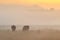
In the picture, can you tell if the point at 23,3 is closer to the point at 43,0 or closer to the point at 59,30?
the point at 43,0

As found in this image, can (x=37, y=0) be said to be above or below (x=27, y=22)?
above

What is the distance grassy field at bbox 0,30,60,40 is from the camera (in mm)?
678

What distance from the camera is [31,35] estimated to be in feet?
2.26

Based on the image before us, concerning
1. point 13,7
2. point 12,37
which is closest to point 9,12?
point 13,7

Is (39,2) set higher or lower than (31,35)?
higher

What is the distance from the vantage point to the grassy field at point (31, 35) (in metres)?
0.68

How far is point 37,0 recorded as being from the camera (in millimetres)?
712

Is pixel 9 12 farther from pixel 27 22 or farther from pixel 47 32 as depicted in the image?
pixel 47 32

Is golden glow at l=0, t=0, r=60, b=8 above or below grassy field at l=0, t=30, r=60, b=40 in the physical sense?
above

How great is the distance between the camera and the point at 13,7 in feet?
2.32

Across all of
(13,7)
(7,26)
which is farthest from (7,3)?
(7,26)

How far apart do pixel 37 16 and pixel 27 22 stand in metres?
0.08

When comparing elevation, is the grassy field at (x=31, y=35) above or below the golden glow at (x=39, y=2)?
below

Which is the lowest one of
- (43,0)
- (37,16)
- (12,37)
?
(12,37)
